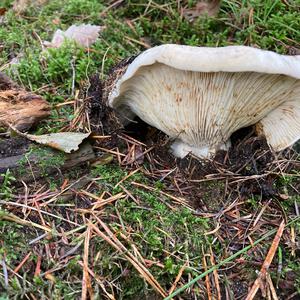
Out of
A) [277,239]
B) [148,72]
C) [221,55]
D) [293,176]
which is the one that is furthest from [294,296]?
[148,72]

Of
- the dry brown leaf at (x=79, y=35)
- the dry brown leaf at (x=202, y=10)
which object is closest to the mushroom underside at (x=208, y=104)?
the dry brown leaf at (x=79, y=35)

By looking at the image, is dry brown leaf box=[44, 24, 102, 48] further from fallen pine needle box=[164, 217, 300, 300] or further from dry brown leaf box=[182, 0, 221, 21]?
fallen pine needle box=[164, 217, 300, 300]

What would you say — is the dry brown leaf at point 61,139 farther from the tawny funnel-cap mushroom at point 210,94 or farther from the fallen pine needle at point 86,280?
the fallen pine needle at point 86,280

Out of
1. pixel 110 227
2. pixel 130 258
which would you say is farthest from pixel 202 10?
pixel 130 258

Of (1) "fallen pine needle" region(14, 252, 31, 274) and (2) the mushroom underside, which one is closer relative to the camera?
(1) "fallen pine needle" region(14, 252, 31, 274)

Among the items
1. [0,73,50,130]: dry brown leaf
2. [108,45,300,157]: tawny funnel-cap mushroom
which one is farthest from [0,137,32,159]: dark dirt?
[108,45,300,157]: tawny funnel-cap mushroom

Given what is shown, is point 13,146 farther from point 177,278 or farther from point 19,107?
point 177,278

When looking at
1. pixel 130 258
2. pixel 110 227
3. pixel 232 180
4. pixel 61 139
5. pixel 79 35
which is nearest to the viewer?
pixel 130 258
